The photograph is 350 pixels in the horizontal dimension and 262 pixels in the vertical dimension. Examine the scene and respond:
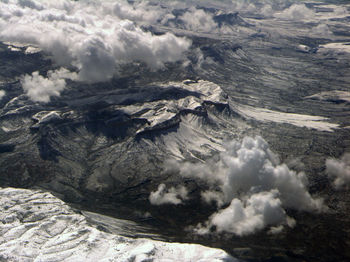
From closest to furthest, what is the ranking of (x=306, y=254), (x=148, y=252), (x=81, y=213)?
→ 1. (x=148, y=252)
2. (x=306, y=254)
3. (x=81, y=213)

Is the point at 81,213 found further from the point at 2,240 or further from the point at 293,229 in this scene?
the point at 293,229

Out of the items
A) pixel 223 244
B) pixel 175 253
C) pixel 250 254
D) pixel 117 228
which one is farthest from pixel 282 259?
pixel 117 228

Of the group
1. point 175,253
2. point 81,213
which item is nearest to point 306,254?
point 175,253

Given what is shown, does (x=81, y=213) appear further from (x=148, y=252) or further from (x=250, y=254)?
(x=250, y=254)

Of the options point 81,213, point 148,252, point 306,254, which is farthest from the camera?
point 81,213

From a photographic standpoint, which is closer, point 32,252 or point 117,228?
point 32,252

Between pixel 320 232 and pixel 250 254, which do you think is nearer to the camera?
pixel 250 254
